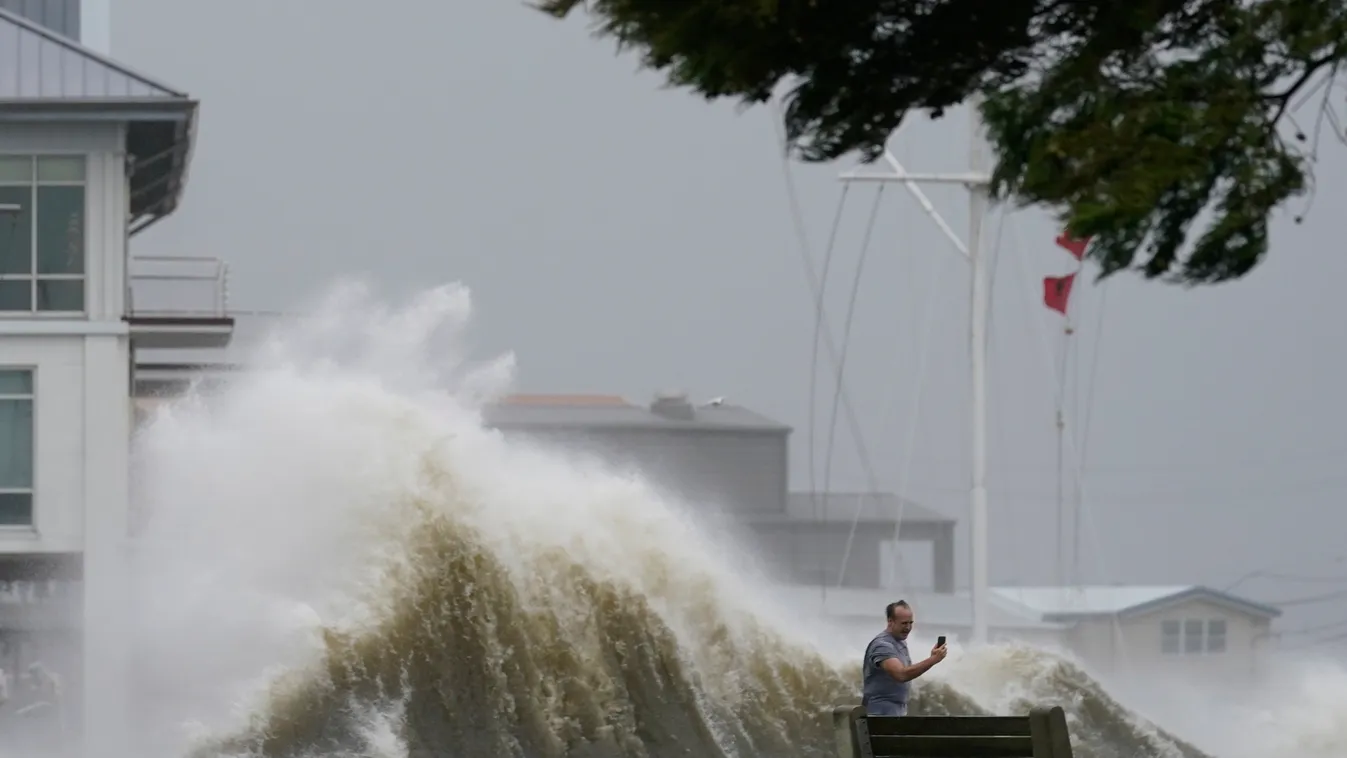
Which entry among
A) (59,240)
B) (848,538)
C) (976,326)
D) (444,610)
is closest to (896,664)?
(444,610)

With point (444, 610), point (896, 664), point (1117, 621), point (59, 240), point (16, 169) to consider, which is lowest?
point (1117, 621)

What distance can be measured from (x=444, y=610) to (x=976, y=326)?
1857cm

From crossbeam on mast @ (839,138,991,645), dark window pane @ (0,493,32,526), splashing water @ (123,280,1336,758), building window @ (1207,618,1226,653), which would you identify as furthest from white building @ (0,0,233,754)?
building window @ (1207,618,1226,653)

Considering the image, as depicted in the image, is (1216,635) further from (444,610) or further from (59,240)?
(444,610)

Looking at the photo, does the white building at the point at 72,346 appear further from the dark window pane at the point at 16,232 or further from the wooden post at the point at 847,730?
the wooden post at the point at 847,730

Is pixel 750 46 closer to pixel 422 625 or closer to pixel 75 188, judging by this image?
pixel 422 625

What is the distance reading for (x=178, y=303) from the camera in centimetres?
3494

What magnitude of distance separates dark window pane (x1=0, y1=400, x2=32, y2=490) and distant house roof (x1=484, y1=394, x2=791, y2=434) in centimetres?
1899

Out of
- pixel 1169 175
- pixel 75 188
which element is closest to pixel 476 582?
pixel 75 188

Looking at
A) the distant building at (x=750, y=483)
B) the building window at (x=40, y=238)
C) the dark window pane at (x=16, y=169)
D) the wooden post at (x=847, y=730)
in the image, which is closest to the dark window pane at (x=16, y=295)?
the building window at (x=40, y=238)

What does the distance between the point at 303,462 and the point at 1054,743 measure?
19.1 metres

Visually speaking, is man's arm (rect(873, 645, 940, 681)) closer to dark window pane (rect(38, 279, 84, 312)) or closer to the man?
the man

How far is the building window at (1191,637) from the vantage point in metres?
49.8

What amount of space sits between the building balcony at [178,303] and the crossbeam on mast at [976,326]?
10514 millimetres
